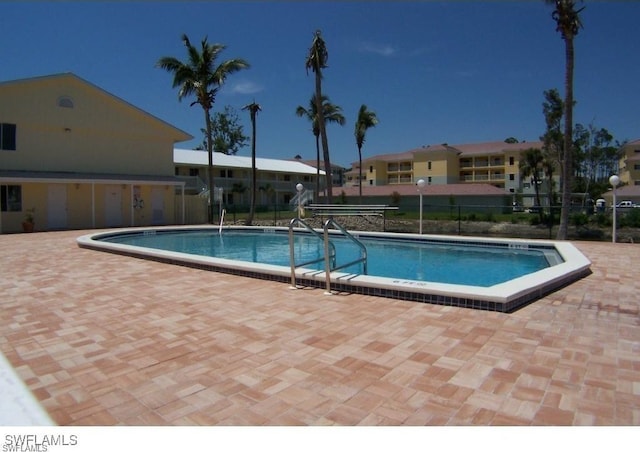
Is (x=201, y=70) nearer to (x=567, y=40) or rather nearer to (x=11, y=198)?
(x=11, y=198)

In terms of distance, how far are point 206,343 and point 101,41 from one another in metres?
11.1

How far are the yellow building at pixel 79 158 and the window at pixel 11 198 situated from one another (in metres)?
0.03

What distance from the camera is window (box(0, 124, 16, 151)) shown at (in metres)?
18.4

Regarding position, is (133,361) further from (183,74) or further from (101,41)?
(183,74)

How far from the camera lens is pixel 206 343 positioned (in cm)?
403

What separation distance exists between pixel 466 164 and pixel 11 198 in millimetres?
53961

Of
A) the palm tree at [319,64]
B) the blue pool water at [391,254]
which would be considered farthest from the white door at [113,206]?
the palm tree at [319,64]

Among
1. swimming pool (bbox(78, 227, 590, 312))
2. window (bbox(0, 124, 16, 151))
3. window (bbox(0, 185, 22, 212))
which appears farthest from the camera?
window (bbox(0, 124, 16, 151))

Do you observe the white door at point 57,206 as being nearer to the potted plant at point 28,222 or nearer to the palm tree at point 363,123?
the potted plant at point 28,222

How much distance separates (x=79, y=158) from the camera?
20750 mm

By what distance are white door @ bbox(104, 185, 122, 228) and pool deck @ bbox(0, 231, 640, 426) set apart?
636 inches

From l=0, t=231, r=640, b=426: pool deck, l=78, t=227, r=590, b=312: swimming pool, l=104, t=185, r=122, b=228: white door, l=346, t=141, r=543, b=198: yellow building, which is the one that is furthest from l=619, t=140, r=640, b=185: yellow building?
l=0, t=231, r=640, b=426: pool deck

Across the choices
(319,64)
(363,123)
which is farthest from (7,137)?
(363,123)

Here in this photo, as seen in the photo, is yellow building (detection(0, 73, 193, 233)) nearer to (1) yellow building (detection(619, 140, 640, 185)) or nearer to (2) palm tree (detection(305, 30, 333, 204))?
(2) palm tree (detection(305, 30, 333, 204))
